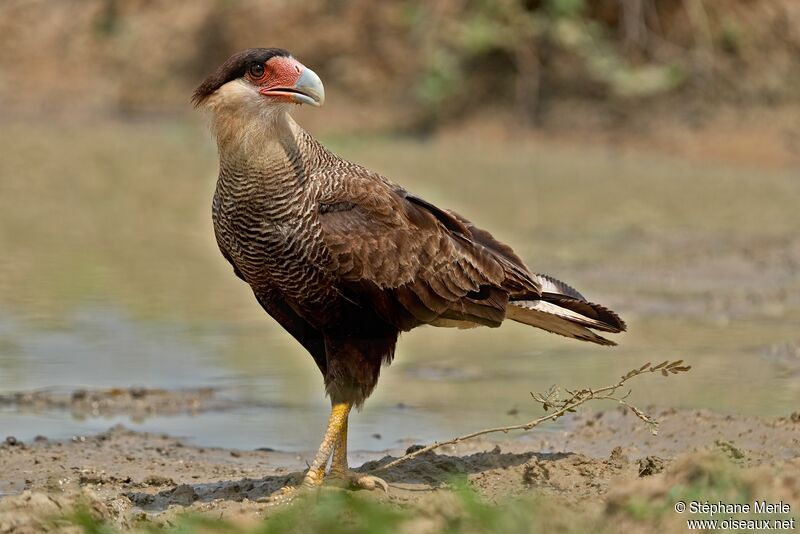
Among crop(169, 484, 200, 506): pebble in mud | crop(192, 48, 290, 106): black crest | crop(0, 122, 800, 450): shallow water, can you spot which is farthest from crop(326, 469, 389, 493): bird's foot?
crop(192, 48, 290, 106): black crest

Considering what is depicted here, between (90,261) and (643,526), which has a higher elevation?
(90,261)

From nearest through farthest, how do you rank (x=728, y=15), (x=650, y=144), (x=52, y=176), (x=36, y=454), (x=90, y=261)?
(x=36, y=454) < (x=90, y=261) < (x=52, y=176) < (x=650, y=144) < (x=728, y=15)

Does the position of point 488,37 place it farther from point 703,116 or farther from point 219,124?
point 219,124

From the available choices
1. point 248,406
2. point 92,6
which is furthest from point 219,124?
point 92,6

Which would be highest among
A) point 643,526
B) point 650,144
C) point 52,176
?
point 650,144

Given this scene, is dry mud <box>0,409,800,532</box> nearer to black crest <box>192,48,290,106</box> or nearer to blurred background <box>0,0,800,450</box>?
blurred background <box>0,0,800,450</box>

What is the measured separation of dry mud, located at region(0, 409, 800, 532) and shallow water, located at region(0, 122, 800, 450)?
345 millimetres

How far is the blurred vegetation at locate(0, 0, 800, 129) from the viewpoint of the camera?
1884 centimetres

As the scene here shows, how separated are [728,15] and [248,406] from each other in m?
13.8

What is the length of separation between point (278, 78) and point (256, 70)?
0.33 ft

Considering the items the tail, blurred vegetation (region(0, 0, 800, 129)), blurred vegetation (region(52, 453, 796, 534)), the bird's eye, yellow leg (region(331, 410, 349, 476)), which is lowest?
blurred vegetation (region(52, 453, 796, 534))

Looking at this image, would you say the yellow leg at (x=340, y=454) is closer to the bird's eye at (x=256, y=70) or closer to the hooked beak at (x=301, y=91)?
the hooked beak at (x=301, y=91)

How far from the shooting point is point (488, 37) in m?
19.1

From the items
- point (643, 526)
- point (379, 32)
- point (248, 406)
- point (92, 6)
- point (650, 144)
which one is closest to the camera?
point (643, 526)
